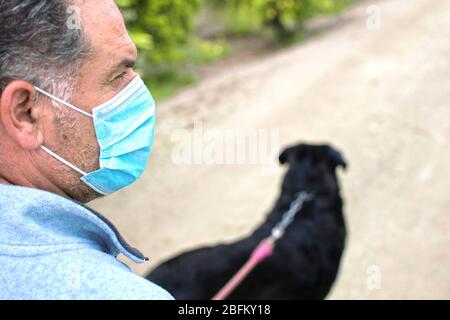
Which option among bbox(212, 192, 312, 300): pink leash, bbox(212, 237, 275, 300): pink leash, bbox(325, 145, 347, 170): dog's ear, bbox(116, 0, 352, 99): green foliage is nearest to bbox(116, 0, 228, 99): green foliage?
bbox(116, 0, 352, 99): green foliage

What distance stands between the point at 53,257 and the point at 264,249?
2365 mm

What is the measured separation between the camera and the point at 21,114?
1.25m

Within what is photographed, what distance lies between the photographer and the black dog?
3.16 meters

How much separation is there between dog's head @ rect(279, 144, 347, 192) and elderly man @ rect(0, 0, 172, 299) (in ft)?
8.70

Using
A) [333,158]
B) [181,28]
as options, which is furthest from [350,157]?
[181,28]

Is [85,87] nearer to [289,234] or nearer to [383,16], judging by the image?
[289,234]

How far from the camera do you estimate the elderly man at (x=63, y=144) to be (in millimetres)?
1045

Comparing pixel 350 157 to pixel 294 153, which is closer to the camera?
pixel 294 153

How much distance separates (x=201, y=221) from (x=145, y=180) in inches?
43.8

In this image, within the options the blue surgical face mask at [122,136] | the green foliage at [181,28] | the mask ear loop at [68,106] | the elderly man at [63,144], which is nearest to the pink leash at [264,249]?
the blue surgical face mask at [122,136]

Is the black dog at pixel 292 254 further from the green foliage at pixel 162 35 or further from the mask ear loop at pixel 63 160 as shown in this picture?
the green foliage at pixel 162 35

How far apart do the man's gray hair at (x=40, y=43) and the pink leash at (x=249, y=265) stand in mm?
1945

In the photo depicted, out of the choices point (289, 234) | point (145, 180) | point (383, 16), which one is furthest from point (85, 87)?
point (383, 16)

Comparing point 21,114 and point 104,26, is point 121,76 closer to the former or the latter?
point 104,26
